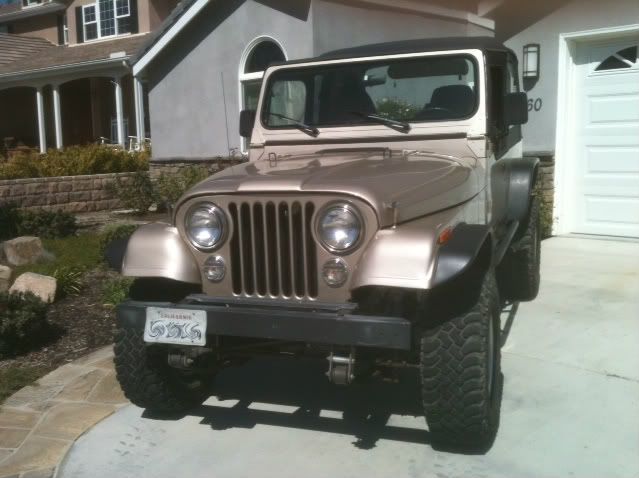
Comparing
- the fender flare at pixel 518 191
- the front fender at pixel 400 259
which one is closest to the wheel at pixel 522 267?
the fender flare at pixel 518 191

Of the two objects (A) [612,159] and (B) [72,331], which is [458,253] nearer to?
(B) [72,331]

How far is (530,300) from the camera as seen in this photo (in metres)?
6.30

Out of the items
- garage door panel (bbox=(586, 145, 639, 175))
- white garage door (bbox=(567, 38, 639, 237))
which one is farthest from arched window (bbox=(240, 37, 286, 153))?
garage door panel (bbox=(586, 145, 639, 175))

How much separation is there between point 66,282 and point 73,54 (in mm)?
16268

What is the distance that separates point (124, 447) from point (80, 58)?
18118mm

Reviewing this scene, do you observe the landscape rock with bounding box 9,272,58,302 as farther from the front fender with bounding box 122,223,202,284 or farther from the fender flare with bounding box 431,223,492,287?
the fender flare with bounding box 431,223,492,287

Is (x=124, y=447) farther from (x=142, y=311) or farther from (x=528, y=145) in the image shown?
(x=528, y=145)

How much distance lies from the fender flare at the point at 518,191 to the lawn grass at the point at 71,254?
413 cm

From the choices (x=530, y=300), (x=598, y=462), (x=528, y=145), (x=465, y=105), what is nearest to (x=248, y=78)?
(x=528, y=145)

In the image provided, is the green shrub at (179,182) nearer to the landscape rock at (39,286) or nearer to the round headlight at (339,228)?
the landscape rock at (39,286)

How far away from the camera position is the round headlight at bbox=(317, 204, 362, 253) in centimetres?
341

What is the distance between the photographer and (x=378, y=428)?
13.2ft

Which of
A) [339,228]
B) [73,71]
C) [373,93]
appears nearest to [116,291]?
[373,93]

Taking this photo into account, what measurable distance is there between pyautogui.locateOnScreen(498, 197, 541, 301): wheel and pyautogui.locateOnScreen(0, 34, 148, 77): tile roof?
1409 cm
